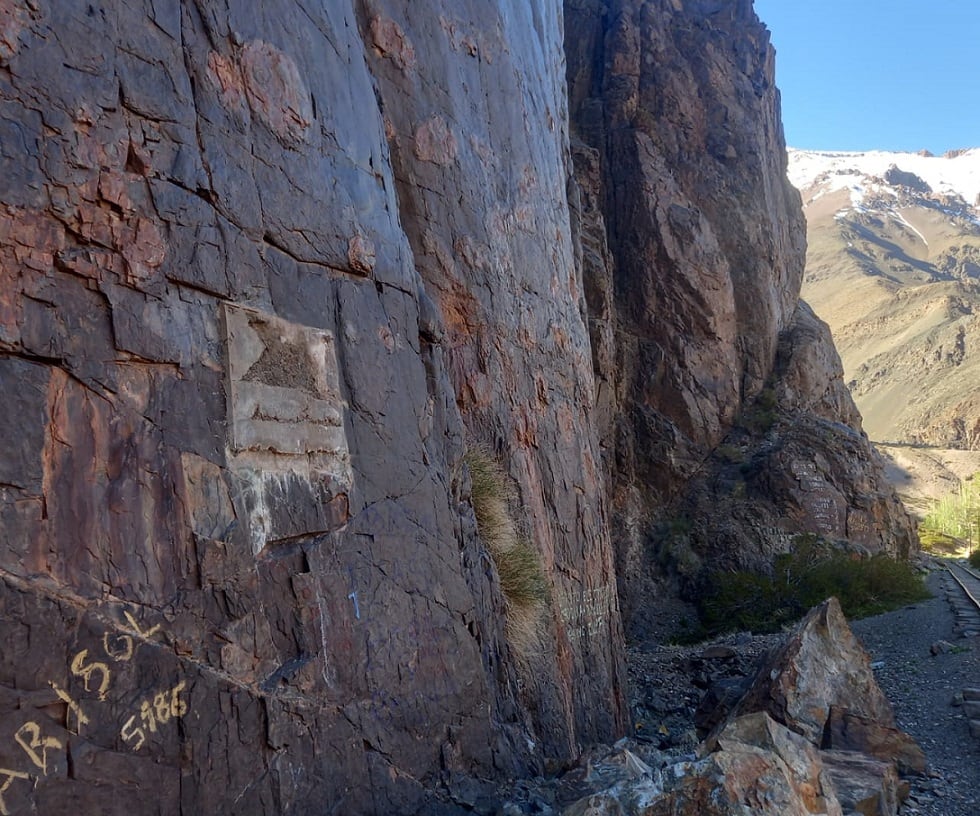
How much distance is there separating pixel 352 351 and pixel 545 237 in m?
5.71

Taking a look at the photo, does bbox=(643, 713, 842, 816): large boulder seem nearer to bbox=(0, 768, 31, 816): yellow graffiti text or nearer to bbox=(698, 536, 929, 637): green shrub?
bbox=(0, 768, 31, 816): yellow graffiti text

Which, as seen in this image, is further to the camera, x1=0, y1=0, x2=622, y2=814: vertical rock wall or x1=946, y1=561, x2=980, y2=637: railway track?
x1=946, y1=561, x2=980, y2=637: railway track

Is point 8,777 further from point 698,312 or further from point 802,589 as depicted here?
point 698,312

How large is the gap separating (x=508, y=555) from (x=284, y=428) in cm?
393

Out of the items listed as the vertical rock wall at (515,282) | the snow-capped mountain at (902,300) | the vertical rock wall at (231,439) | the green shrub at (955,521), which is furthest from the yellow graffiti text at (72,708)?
the snow-capped mountain at (902,300)

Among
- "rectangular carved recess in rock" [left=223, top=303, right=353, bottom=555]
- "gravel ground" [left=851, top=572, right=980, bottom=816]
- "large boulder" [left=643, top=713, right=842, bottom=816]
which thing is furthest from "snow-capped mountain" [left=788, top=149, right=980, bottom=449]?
"rectangular carved recess in rock" [left=223, top=303, right=353, bottom=555]

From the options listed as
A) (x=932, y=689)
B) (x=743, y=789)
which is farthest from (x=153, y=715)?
(x=932, y=689)

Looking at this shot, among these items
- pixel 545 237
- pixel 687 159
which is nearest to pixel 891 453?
pixel 687 159

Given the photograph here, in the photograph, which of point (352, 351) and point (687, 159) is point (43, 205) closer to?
point (352, 351)

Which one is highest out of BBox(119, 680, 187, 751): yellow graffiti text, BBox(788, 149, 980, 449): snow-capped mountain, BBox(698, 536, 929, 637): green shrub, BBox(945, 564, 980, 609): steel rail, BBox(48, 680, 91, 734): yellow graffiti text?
BBox(788, 149, 980, 449): snow-capped mountain

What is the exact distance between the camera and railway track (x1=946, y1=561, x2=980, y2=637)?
14031 millimetres

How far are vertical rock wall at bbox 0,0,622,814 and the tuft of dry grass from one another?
0.53 meters

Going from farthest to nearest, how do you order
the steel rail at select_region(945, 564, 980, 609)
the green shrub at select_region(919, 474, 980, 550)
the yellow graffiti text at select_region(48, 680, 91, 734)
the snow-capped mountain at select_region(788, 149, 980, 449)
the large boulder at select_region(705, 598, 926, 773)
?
1. the snow-capped mountain at select_region(788, 149, 980, 449)
2. the green shrub at select_region(919, 474, 980, 550)
3. the steel rail at select_region(945, 564, 980, 609)
4. the large boulder at select_region(705, 598, 926, 773)
5. the yellow graffiti text at select_region(48, 680, 91, 734)

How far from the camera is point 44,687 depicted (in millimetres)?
3971
